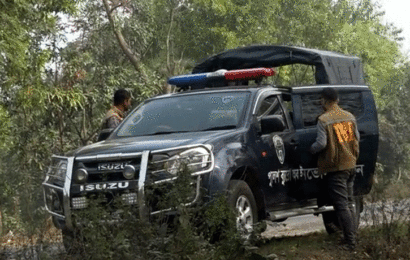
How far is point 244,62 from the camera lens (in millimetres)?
14414

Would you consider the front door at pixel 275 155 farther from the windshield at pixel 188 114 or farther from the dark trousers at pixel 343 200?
the dark trousers at pixel 343 200

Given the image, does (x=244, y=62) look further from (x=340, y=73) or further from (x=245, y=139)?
(x=245, y=139)

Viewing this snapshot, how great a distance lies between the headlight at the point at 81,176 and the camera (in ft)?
27.3

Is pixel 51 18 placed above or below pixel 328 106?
above

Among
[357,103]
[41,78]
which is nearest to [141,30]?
[41,78]

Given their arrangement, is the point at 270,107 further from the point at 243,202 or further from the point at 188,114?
the point at 243,202

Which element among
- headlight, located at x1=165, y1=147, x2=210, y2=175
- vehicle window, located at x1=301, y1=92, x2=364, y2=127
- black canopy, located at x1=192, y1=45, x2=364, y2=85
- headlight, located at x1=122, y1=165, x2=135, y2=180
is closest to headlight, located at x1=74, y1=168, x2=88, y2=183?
headlight, located at x1=122, y1=165, x2=135, y2=180

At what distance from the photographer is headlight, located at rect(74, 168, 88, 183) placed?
328 inches

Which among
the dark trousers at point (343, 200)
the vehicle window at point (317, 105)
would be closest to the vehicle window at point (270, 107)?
the vehicle window at point (317, 105)

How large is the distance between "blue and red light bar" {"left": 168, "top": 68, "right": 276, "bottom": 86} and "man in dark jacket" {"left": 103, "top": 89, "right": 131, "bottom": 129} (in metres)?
0.93

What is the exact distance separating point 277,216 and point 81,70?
1444 centimetres

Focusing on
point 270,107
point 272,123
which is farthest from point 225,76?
point 272,123

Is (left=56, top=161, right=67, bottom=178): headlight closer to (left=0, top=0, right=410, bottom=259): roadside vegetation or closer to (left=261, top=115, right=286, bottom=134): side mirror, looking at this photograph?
(left=0, top=0, right=410, bottom=259): roadside vegetation

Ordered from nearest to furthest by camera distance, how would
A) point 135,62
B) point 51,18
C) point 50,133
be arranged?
point 51,18 → point 50,133 → point 135,62
